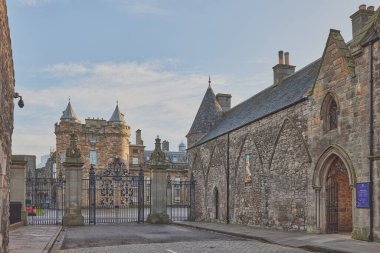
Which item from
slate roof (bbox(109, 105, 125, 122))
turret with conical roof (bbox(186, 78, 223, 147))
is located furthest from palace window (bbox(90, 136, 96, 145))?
turret with conical roof (bbox(186, 78, 223, 147))

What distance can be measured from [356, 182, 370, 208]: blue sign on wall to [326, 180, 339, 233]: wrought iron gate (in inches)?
97.4

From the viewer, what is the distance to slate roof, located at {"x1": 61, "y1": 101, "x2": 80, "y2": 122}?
2420 inches

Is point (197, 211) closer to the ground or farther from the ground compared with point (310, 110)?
closer to the ground

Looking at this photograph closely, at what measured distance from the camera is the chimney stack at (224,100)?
4078 cm

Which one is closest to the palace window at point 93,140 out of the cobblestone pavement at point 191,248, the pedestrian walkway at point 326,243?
the pedestrian walkway at point 326,243

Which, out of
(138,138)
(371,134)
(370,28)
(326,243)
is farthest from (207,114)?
(138,138)

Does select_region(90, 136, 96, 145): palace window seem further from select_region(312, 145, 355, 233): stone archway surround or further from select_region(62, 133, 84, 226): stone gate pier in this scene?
select_region(312, 145, 355, 233): stone archway surround

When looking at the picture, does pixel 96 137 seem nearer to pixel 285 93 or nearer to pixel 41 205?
pixel 41 205

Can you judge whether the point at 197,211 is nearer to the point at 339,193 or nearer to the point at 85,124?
the point at 339,193

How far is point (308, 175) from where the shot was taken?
18297mm

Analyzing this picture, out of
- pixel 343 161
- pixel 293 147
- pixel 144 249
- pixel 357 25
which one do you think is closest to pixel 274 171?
pixel 293 147

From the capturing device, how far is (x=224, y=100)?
1617 inches

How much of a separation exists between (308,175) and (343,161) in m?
2.42

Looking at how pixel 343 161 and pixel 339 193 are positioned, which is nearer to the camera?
pixel 343 161
